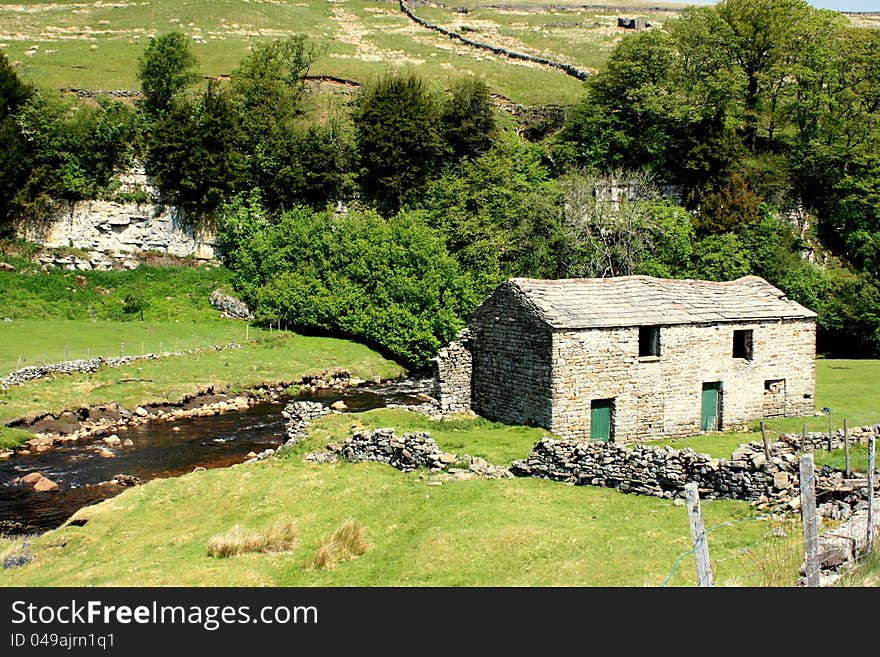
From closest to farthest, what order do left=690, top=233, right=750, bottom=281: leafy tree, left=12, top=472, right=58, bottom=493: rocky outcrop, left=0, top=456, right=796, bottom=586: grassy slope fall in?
1. left=0, top=456, right=796, bottom=586: grassy slope
2. left=12, top=472, right=58, bottom=493: rocky outcrop
3. left=690, top=233, right=750, bottom=281: leafy tree

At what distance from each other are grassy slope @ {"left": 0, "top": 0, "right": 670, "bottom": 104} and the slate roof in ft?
174

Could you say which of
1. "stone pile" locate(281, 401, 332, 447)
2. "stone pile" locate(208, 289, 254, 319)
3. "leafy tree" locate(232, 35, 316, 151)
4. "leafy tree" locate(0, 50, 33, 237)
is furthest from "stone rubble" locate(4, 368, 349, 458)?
"leafy tree" locate(0, 50, 33, 237)

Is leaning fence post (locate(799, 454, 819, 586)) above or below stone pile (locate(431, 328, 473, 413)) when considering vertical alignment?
above

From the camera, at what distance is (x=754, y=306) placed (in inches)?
1181

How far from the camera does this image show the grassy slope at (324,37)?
83562 millimetres

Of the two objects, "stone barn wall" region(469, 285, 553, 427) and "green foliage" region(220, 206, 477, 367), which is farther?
"green foliage" region(220, 206, 477, 367)

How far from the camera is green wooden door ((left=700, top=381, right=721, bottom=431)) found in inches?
1123

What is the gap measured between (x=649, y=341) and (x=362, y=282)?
25998 millimetres

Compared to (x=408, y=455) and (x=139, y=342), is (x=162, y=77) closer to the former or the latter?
(x=139, y=342)

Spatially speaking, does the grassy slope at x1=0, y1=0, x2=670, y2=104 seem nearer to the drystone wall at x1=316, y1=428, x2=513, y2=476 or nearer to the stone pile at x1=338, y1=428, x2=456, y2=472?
the drystone wall at x1=316, y1=428, x2=513, y2=476

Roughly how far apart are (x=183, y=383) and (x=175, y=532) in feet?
65.5

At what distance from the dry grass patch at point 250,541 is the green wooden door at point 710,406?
→ 53.1 feet

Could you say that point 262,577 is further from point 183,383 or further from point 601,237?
point 601,237
